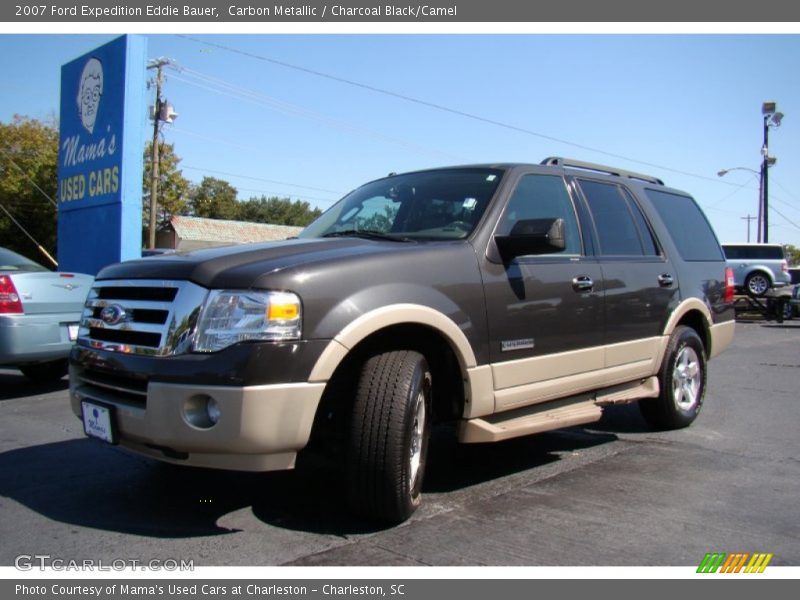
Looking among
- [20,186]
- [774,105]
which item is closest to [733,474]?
[774,105]

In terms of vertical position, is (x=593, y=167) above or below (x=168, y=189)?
below

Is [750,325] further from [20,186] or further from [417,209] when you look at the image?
[20,186]

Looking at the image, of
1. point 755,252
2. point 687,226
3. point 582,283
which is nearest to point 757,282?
point 755,252

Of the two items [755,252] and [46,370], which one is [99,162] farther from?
[755,252]

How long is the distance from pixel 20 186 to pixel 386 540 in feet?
143

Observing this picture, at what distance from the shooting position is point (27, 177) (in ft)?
126

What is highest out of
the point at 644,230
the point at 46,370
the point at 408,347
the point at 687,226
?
the point at 687,226

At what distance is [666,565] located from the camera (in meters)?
2.98

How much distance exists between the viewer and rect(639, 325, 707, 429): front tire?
17.7ft

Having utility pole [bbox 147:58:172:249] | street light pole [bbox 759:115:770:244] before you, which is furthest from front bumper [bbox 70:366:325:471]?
street light pole [bbox 759:115:770:244]

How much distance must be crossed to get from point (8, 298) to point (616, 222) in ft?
18.6

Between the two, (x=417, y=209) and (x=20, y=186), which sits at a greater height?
(x=20, y=186)

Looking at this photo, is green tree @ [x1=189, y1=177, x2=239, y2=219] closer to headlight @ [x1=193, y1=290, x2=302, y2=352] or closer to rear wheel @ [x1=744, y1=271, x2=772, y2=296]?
rear wheel @ [x1=744, y1=271, x2=772, y2=296]

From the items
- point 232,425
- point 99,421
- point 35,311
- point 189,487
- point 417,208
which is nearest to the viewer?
point 232,425
